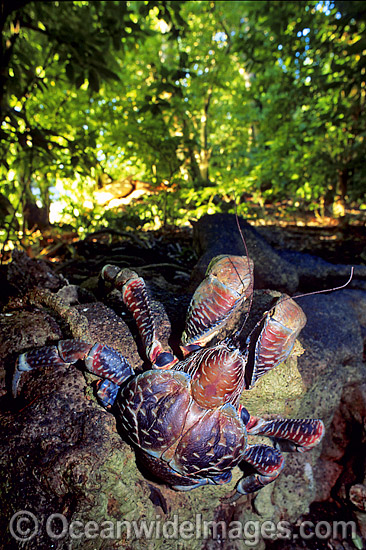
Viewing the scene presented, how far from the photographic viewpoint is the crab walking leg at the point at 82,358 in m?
1.16

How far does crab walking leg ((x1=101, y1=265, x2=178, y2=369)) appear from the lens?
3.96 ft

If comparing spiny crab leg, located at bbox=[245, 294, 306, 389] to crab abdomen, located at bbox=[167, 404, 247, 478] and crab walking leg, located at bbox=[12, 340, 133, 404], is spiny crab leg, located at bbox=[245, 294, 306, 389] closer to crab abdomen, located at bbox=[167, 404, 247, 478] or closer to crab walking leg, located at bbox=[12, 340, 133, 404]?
crab abdomen, located at bbox=[167, 404, 247, 478]

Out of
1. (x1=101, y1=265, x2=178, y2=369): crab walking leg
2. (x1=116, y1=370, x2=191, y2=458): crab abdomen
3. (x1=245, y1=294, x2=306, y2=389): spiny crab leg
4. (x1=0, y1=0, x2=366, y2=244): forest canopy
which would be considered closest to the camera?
(x1=116, y1=370, x2=191, y2=458): crab abdomen

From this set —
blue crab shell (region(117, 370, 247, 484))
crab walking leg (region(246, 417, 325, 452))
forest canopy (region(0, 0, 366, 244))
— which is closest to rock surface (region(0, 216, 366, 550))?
crab walking leg (region(246, 417, 325, 452))

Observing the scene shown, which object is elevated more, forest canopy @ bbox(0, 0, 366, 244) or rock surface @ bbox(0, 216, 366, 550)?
forest canopy @ bbox(0, 0, 366, 244)

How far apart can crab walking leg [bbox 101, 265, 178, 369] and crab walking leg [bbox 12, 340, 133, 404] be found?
143 mm

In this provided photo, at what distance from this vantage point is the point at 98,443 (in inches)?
44.3

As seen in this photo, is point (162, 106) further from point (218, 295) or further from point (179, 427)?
point (179, 427)

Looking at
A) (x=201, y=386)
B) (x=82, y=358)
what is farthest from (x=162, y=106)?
(x=201, y=386)

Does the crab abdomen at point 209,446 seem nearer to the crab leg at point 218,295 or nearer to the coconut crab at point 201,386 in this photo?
the coconut crab at point 201,386

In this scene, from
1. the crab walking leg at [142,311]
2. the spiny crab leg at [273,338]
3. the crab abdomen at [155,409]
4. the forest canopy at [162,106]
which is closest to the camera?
the crab abdomen at [155,409]

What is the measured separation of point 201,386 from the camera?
1.01 meters

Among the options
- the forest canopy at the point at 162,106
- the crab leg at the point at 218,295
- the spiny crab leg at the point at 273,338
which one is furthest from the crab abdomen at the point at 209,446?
the forest canopy at the point at 162,106

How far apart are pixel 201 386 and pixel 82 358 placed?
1.71ft
